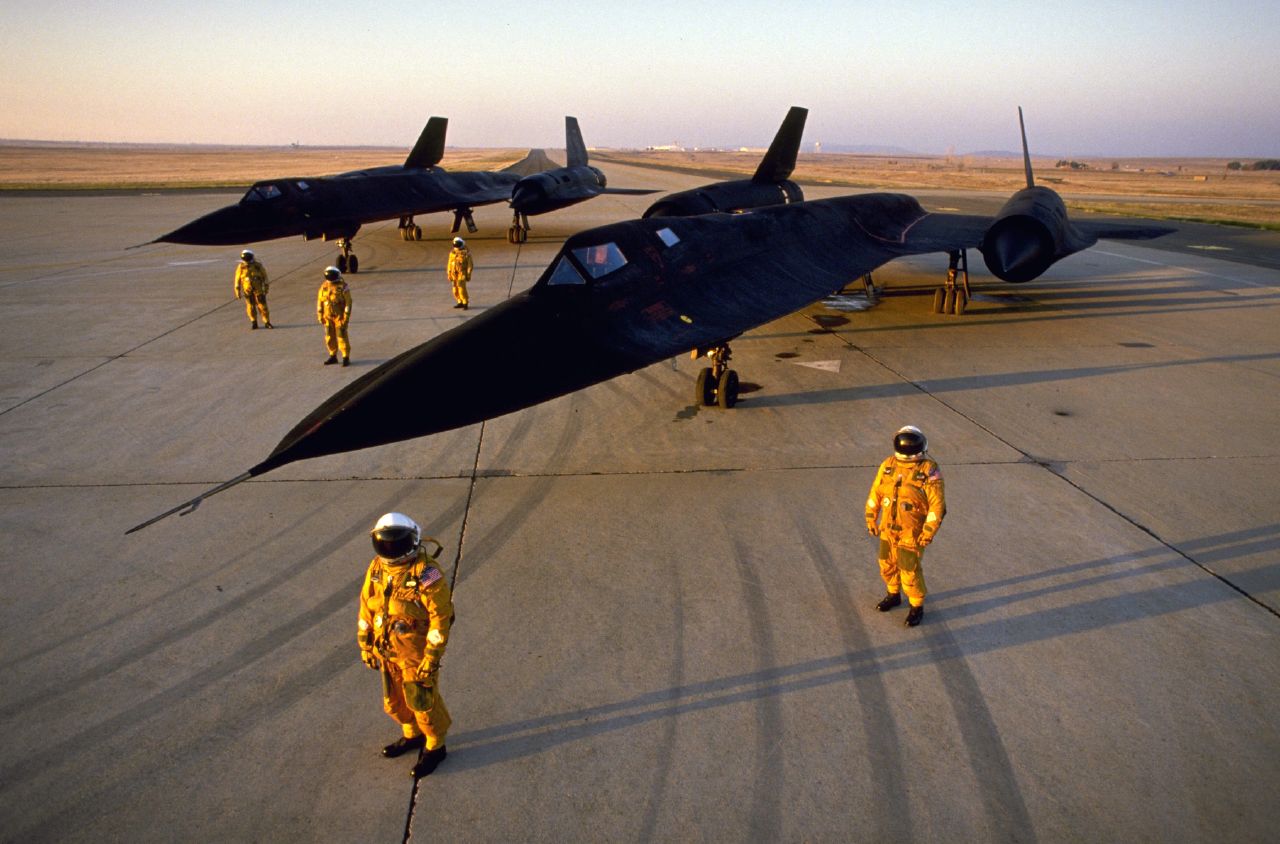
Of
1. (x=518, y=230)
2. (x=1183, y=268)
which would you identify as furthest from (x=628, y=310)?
(x=1183, y=268)

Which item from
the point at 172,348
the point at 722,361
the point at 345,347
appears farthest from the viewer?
the point at 172,348

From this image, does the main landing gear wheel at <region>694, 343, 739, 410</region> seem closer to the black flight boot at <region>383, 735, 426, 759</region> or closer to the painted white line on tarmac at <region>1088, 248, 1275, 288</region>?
the black flight boot at <region>383, 735, 426, 759</region>

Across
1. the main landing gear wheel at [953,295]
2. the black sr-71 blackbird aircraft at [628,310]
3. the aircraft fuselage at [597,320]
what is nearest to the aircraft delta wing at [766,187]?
the black sr-71 blackbird aircraft at [628,310]

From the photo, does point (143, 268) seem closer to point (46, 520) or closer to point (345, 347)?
point (345, 347)

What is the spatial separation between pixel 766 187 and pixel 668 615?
19.3m

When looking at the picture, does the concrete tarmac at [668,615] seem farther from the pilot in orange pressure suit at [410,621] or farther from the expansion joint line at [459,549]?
the pilot in orange pressure suit at [410,621]

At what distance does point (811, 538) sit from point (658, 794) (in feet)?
11.3

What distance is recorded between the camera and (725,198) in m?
20.4

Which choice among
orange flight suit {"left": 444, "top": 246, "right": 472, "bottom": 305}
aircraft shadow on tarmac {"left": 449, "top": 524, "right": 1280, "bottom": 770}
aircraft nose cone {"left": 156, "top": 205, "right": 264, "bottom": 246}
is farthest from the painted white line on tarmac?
aircraft nose cone {"left": 156, "top": 205, "right": 264, "bottom": 246}

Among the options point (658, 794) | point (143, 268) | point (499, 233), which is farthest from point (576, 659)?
point (499, 233)

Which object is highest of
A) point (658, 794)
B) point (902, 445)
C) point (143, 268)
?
point (143, 268)

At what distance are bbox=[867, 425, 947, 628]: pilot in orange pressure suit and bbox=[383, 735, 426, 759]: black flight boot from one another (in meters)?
3.72

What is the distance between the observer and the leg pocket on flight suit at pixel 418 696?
4.38 metres

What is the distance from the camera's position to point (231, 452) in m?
9.30
